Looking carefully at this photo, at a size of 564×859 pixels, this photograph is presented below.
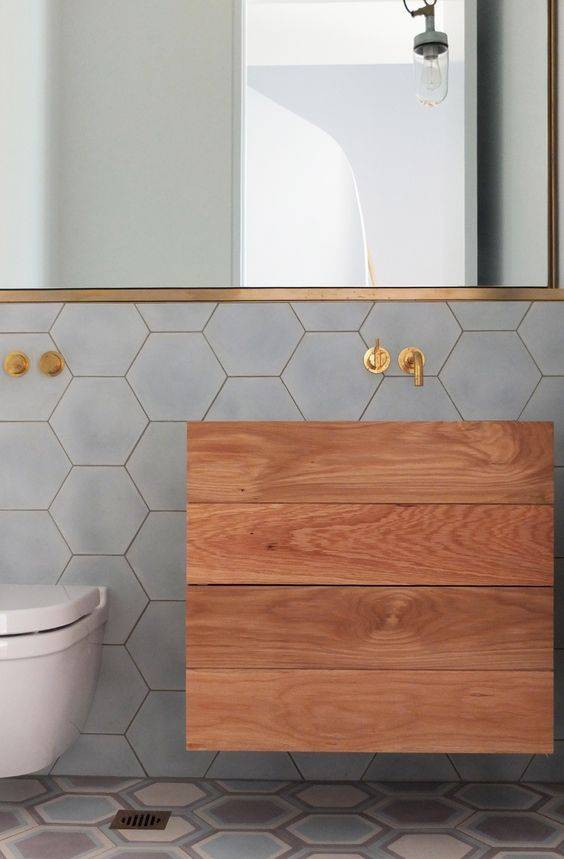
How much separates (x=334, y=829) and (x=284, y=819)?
0.33ft

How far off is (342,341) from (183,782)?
0.99 metres

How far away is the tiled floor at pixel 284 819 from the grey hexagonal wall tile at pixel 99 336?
872 mm

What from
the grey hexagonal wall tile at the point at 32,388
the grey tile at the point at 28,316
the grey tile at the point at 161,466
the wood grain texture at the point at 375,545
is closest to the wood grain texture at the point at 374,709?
the wood grain texture at the point at 375,545

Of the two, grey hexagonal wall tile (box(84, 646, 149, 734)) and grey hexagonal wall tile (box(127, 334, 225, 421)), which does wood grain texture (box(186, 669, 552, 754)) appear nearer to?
grey hexagonal wall tile (box(84, 646, 149, 734))

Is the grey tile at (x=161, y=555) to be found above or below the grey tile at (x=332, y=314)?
below

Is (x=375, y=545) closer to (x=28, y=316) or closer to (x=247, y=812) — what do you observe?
(x=247, y=812)

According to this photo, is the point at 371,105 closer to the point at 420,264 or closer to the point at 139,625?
the point at 420,264

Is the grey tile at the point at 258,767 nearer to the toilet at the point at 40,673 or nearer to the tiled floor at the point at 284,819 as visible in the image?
the tiled floor at the point at 284,819

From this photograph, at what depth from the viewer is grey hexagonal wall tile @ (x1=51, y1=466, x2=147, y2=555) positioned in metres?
1.72

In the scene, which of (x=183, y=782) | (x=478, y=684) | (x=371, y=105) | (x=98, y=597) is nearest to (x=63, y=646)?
(x=98, y=597)

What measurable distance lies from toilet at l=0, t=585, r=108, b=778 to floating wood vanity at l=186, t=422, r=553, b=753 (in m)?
0.26

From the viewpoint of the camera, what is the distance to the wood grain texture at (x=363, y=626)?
1258 mm

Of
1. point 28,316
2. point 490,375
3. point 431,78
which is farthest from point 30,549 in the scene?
point 431,78

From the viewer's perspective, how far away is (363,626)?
1.26 metres
